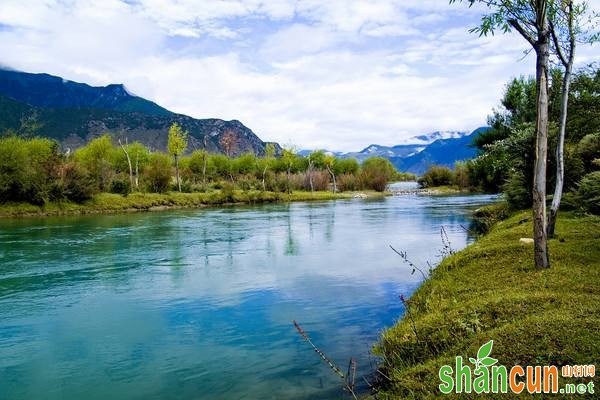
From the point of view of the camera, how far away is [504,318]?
21.6ft

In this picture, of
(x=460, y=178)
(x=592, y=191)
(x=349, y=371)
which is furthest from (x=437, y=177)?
(x=349, y=371)

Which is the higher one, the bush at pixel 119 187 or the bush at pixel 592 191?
the bush at pixel 119 187

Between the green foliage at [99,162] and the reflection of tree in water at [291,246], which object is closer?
the reflection of tree in water at [291,246]

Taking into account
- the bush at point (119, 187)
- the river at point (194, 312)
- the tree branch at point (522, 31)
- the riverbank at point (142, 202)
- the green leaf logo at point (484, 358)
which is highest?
the tree branch at point (522, 31)

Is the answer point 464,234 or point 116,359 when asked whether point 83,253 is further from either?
point 464,234

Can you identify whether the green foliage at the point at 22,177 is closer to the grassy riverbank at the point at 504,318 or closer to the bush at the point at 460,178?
the grassy riverbank at the point at 504,318

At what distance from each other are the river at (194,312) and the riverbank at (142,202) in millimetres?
20857

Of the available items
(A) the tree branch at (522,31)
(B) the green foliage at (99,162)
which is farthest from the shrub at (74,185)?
(A) the tree branch at (522,31)

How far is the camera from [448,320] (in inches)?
279

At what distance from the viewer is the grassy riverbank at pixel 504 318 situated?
547 cm

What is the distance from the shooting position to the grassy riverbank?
5473 millimetres

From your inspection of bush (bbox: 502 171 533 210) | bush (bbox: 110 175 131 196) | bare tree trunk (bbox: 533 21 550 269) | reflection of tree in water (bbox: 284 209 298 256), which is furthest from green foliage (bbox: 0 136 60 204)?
→ bare tree trunk (bbox: 533 21 550 269)

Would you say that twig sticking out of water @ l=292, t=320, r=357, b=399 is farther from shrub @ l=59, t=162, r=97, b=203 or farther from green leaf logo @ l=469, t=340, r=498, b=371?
shrub @ l=59, t=162, r=97, b=203

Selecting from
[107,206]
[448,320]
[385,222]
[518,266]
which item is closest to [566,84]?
[518,266]
